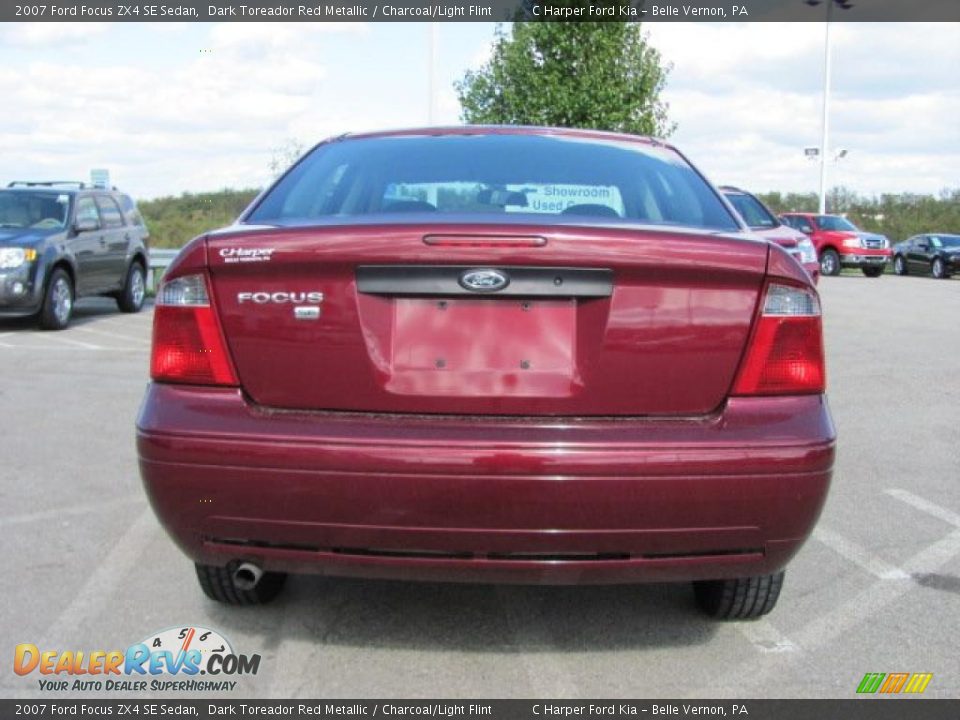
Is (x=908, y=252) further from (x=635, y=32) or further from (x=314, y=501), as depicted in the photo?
(x=314, y=501)

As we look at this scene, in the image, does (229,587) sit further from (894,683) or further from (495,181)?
(894,683)

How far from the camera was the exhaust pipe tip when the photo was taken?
125 inches

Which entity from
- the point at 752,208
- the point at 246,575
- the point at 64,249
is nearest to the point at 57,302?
the point at 64,249

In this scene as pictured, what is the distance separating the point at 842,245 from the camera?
101 feet

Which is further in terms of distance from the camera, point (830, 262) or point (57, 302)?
point (830, 262)

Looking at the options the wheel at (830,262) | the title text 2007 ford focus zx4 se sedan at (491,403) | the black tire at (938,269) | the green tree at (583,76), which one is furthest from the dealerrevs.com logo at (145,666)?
the black tire at (938,269)

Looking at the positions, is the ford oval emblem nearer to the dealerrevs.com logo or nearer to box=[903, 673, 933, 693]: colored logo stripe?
the dealerrevs.com logo

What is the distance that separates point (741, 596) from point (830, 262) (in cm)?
2934

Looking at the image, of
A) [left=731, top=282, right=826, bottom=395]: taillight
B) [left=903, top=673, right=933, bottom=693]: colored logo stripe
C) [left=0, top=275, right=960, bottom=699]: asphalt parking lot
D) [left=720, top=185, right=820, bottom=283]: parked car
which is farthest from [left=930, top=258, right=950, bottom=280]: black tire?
[left=731, top=282, right=826, bottom=395]: taillight

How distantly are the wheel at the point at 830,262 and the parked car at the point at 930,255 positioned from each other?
2.89 m

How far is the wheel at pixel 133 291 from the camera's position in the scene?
50.8 ft

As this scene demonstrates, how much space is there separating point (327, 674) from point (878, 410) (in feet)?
19.0

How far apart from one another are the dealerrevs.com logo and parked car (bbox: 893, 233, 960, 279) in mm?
30807

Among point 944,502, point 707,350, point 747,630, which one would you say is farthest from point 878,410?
point 707,350
